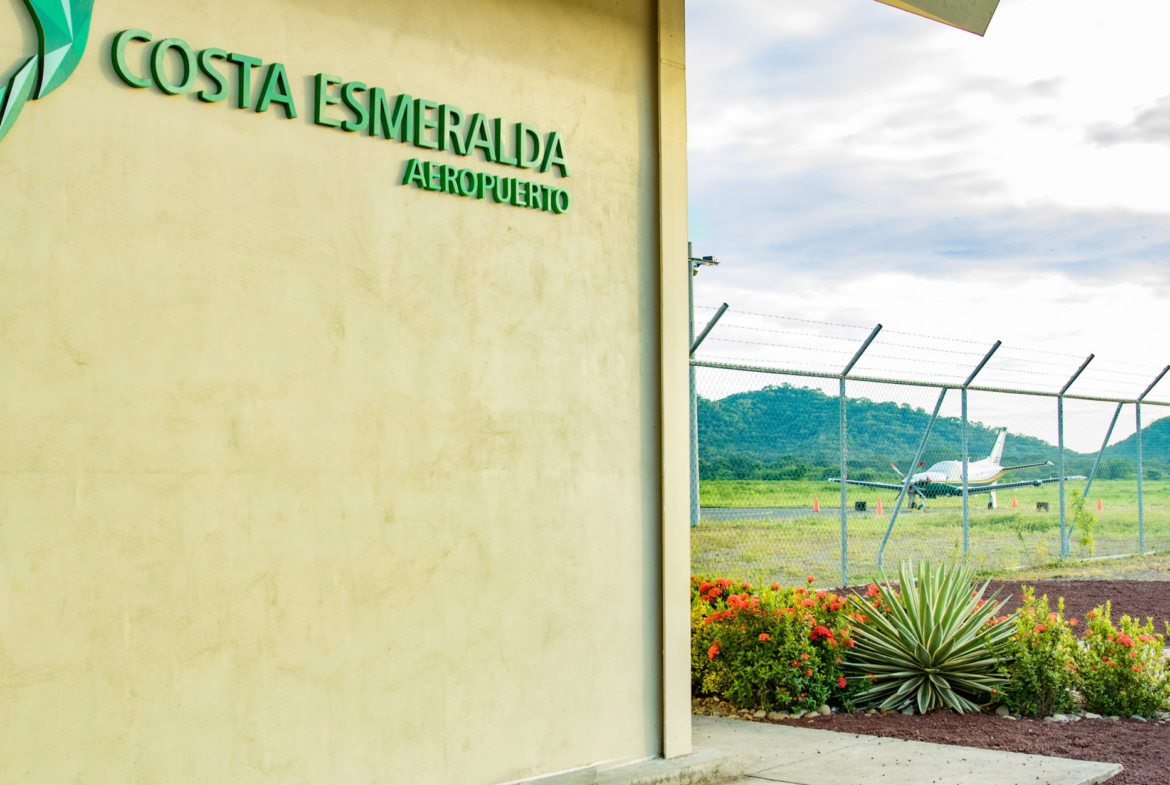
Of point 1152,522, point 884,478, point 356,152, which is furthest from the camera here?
point 1152,522

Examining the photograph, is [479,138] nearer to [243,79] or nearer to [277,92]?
[277,92]

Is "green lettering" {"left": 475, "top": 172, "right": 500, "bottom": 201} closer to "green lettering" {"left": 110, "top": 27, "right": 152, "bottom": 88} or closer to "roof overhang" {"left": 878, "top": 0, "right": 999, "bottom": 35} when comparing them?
"green lettering" {"left": 110, "top": 27, "right": 152, "bottom": 88}

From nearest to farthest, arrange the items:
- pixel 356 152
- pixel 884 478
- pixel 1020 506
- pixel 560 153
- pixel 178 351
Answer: pixel 178 351, pixel 356 152, pixel 560 153, pixel 884 478, pixel 1020 506

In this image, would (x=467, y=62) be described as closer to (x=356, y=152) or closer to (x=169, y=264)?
(x=356, y=152)

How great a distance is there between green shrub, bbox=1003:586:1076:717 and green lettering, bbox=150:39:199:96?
6.19 meters

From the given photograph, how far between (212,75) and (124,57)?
33 centimetres

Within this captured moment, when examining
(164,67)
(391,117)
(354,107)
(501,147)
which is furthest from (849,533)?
(164,67)

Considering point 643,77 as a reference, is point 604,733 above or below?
below

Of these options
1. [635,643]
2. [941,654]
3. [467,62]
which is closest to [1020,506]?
[941,654]

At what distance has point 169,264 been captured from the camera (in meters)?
4.03

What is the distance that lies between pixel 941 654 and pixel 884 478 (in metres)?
7.63

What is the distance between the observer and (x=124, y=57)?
3.97 m

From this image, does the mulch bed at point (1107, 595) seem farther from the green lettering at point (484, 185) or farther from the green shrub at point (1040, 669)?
the green lettering at point (484, 185)

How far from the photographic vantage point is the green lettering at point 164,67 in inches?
159
